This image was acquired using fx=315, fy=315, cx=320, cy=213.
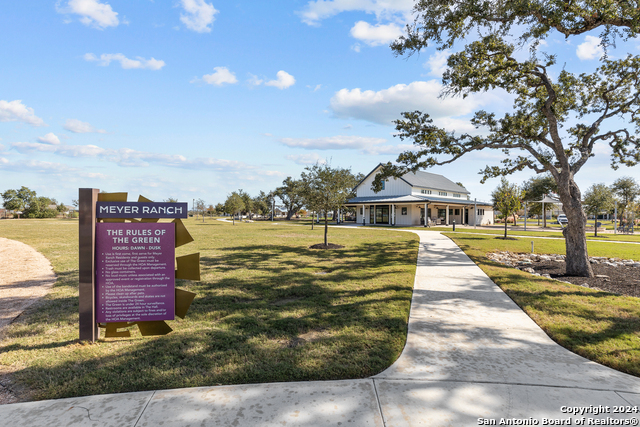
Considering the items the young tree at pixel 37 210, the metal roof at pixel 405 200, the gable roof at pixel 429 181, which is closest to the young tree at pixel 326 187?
the metal roof at pixel 405 200

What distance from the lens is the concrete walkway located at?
2715mm

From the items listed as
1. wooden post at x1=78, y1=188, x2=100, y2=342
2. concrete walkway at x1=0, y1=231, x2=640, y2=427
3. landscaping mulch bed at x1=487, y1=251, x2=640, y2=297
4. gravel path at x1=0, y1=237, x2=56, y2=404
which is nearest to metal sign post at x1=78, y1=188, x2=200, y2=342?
wooden post at x1=78, y1=188, x2=100, y2=342

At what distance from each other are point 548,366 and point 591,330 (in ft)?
6.50

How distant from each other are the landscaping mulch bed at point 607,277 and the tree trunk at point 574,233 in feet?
1.12

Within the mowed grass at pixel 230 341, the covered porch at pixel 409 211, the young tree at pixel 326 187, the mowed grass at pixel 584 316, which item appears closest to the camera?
the mowed grass at pixel 230 341

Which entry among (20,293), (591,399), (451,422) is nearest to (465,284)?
(591,399)

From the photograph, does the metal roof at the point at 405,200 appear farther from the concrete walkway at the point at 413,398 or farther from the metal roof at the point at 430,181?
the concrete walkway at the point at 413,398

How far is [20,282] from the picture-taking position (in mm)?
8078

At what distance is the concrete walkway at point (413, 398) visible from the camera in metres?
2.71

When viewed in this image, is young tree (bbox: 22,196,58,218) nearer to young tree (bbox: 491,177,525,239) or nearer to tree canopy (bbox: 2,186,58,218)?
tree canopy (bbox: 2,186,58,218)

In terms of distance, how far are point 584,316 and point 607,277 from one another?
211 inches

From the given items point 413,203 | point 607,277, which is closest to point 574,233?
point 607,277

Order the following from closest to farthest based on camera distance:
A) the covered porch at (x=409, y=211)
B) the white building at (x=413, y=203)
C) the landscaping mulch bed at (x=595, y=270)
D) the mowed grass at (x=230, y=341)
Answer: the mowed grass at (x=230, y=341)
the landscaping mulch bed at (x=595, y=270)
the covered porch at (x=409, y=211)
the white building at (x=413, y=203)

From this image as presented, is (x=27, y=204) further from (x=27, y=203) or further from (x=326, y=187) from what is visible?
(x=326, y=187)
